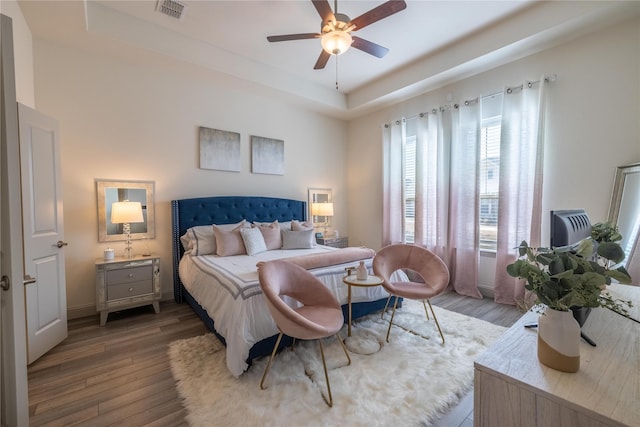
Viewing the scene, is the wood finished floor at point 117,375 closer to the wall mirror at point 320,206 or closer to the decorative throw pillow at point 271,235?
the decorative throw pillow at point 271,235

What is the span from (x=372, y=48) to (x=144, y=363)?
3.60m

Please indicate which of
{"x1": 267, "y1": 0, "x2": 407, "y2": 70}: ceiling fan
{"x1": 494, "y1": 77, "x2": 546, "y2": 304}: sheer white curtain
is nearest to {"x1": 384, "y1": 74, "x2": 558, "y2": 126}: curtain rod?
{"x1": 494, "y1": 77, "x2": 546, "y2": 304}: sheer white curtain

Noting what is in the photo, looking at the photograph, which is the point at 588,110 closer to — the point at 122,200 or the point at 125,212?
the point at 125,212

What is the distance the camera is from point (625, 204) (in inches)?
99.4

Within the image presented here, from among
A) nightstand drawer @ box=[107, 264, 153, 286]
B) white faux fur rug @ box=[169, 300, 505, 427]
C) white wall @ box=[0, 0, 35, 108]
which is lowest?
white faux fur rug @ box=[169, 300, 505, 427]

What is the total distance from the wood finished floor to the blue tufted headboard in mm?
862

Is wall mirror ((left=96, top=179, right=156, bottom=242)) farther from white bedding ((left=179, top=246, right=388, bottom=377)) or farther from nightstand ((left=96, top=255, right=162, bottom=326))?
white bedding ((left=179, top=246, right=388, bottom=377))

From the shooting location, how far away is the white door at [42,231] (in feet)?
7.38

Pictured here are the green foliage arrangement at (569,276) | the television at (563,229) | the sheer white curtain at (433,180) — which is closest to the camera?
the green foliage arrangement at (569,276)

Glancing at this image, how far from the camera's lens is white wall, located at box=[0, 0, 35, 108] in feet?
7.61

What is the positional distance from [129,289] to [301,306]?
7.04 feet

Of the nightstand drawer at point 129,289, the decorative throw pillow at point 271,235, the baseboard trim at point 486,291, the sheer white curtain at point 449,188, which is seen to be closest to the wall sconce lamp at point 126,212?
the nightstand drawer at point 129,289

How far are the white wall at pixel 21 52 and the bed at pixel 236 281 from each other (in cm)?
171

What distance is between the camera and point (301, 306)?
2.33 meters
